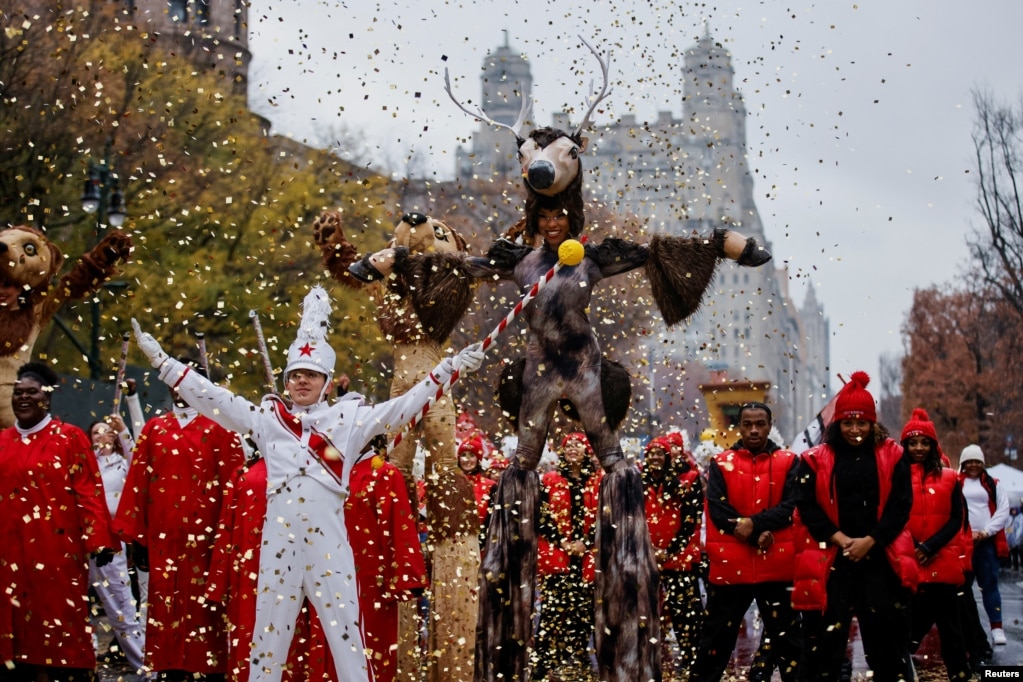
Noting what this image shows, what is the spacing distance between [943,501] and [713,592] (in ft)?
7.29

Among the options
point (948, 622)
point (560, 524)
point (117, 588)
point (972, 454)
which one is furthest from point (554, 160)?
point (972, 454)

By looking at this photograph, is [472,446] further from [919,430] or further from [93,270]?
[93,270]

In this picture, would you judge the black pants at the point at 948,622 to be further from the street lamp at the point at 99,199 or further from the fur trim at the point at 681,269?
the street lamp at the point at 99,199

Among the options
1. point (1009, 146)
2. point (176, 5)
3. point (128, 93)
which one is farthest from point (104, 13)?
point (176, 5)

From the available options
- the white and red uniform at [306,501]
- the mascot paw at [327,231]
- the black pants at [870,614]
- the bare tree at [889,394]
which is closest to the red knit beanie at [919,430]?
the black pants at [870,614]

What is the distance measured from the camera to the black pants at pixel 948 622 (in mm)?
11039

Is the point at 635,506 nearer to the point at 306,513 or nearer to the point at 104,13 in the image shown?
the point at 306,513

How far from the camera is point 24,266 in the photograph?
10570 mm

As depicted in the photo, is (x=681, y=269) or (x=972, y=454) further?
(x=972, y=454)

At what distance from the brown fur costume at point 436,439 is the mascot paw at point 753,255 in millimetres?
1682

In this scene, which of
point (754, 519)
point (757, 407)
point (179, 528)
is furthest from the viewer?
point (757, 407)

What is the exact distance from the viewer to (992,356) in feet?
138

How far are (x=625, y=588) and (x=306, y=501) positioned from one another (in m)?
1.83

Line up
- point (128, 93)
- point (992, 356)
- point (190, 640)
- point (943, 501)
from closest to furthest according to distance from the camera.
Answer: point (190, 640) → point (943, 501) → point (128, 93) → point (992, 356)
